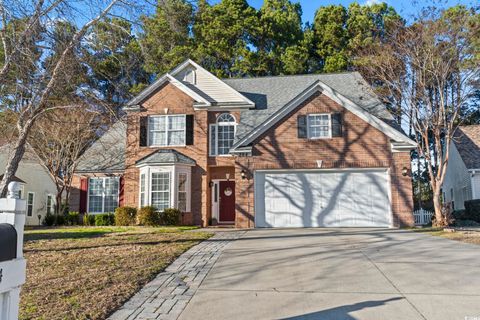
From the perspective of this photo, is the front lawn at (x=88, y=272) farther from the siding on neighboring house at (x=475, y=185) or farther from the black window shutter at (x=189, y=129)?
the siding on neighboring house at (x=475, y=185)

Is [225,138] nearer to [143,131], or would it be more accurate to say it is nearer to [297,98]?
[143,131]

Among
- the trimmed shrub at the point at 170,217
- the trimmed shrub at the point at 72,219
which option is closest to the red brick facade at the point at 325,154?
the trimmed shrub at the point at 170,217

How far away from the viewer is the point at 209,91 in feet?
61.5

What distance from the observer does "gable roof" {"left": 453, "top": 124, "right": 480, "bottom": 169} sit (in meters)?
19.8

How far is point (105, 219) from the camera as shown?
18.2m

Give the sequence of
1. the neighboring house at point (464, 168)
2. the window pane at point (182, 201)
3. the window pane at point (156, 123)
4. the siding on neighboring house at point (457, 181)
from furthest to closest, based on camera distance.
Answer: the siding on neighboring house at point (457, 181) → the neighboring house at point (464, 168) → the window pane at point (156, 123) → the window pane at point (182, 201)

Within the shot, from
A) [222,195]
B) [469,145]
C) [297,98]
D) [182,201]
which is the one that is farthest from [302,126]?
[469,145]

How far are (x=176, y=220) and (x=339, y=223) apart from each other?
684cm

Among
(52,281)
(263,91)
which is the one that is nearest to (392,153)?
(263,91)

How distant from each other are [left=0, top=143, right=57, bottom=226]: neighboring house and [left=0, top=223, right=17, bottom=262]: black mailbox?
24129 millimetres

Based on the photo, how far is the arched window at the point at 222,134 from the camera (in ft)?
59.9

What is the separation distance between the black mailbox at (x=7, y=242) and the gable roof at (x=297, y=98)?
13272 mm

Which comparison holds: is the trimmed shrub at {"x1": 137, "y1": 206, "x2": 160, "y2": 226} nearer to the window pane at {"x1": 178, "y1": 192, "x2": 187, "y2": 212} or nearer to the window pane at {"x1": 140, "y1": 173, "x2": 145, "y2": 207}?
the window pane at {"x1": 140, "y1": 173, "x2": 145, "y2": 207}

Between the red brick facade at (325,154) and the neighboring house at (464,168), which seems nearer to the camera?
the red brick facade at (325,154)
